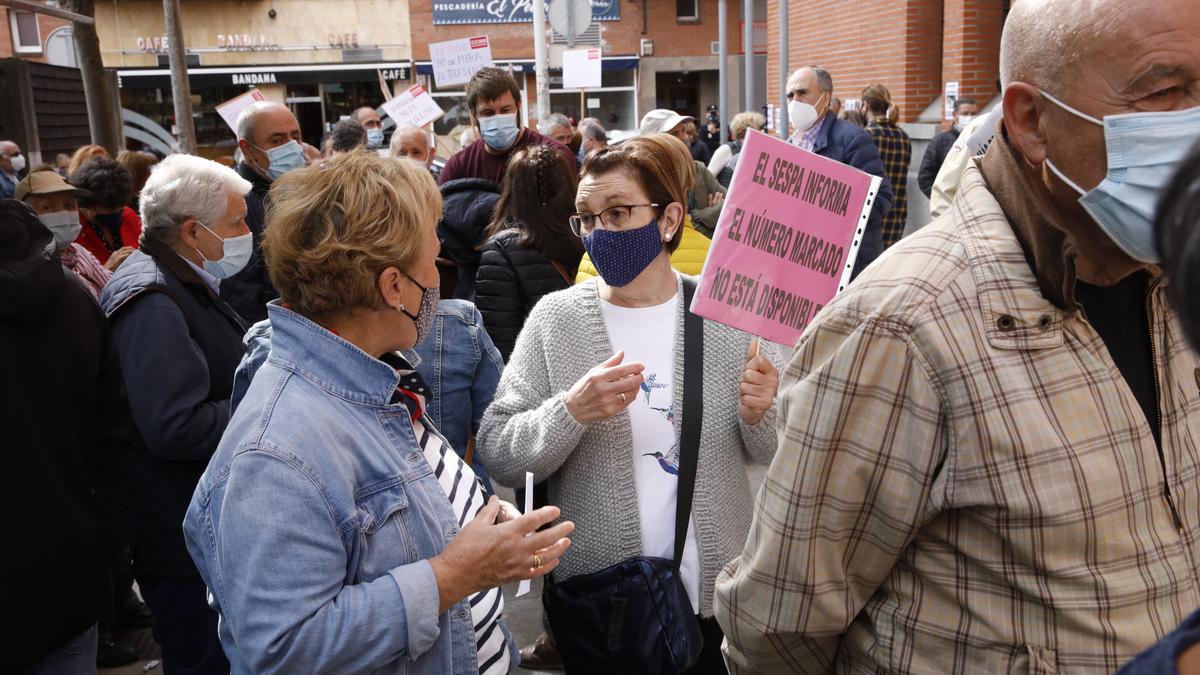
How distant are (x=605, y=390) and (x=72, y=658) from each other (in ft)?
5.36

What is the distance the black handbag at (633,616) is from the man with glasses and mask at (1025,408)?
90cm

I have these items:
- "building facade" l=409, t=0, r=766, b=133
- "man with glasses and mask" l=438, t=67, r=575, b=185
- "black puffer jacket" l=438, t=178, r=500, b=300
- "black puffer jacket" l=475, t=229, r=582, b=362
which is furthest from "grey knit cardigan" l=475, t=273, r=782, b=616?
"building facade" l=409, t=0, r=766, b=133

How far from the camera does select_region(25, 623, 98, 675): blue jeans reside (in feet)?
8.54

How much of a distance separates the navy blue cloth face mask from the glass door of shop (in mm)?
29015

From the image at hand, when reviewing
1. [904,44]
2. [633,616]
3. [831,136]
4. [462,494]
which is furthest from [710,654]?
[904,44]

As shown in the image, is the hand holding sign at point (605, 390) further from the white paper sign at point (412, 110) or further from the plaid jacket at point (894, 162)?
the white paper sign at point (412, 110)

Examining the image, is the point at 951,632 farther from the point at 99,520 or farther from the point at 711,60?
the point at 711,60

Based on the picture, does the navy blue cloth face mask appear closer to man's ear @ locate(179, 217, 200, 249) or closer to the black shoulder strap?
the black shoulder strap

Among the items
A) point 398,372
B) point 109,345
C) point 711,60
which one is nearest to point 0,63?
point 109,345

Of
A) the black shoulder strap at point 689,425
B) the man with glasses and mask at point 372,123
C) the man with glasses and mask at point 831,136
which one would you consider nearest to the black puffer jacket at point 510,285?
the black shoulder strap at point 689,425

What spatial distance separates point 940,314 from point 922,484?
10.3 inches

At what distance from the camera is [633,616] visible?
2529 millimetres

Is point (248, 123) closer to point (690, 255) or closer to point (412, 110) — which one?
point (690, 255)

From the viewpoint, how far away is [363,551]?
191 cm
